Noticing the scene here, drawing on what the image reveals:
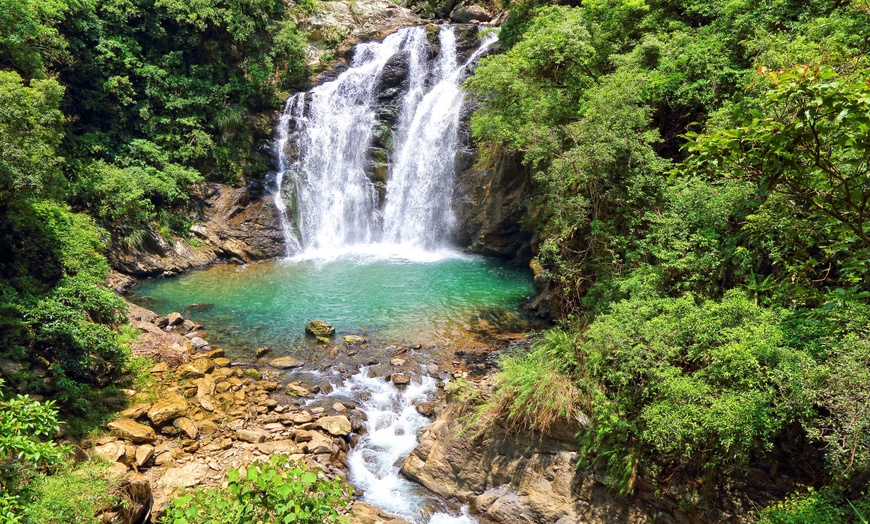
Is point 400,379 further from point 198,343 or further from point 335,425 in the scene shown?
point 198,343

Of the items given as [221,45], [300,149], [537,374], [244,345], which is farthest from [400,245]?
[537,374]

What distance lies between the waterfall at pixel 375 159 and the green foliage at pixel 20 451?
18.5m

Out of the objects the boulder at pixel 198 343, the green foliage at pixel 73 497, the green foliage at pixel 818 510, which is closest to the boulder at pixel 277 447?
the green foliage at pixel 73 497

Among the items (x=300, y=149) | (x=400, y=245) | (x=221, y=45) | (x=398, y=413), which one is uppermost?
(x=221, y=45)

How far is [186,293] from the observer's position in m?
17.6

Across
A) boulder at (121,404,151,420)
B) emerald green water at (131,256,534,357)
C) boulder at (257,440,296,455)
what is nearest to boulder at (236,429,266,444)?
boulder at (257,440,296,455)

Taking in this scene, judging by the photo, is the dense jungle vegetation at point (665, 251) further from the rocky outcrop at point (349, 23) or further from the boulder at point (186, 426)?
the rocky outcrop at point (349, 23)

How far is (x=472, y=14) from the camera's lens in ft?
96.7

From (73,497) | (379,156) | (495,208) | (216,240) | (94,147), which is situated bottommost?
(73,497)

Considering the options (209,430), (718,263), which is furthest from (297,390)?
(718,263)

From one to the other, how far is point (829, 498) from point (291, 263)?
2086cm

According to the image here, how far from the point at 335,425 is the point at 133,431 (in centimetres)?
372

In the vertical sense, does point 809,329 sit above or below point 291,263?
above

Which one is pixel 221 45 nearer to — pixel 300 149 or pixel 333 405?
pixel 300 149
